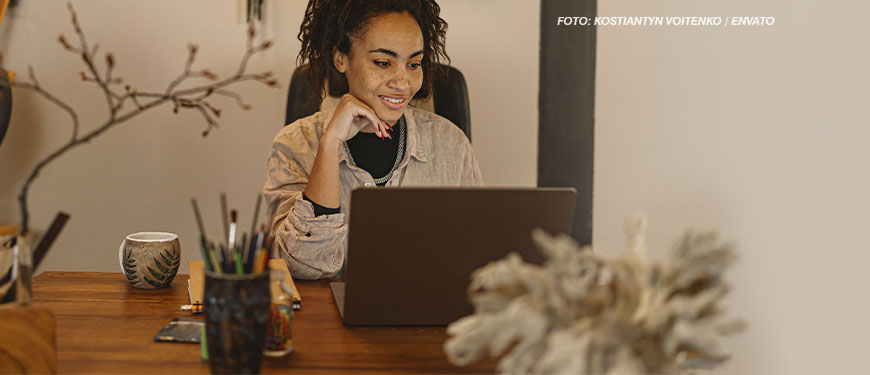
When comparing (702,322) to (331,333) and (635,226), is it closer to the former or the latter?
(635,226)

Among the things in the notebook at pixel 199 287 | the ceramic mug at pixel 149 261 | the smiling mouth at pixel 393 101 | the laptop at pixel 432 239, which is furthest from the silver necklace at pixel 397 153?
the laptop at pixel 432 239

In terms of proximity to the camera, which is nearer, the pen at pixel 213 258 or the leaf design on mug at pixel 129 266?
the pen at pixel 213 258

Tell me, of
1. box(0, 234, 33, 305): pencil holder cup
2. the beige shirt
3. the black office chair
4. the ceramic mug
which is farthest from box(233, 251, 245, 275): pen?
the black office chair

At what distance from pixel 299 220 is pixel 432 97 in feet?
2.28

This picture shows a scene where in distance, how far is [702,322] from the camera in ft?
2.13

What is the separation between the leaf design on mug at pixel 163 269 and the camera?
1.33m

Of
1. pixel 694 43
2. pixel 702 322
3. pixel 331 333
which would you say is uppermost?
pixel 694 43

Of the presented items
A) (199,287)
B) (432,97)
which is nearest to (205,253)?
(199,287)

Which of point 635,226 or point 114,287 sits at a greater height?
point 635,226

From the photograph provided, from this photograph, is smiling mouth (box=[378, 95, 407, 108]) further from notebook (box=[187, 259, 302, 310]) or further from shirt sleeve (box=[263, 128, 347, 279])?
notebook (box=[187, 259, 302, 310])

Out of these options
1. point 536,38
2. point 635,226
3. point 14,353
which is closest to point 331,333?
point 14,353

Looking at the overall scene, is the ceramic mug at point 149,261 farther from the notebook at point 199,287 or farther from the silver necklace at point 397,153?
the silver necklace at point 397,153

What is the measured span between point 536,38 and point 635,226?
1.96m

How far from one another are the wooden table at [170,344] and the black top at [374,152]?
26.9 inches
